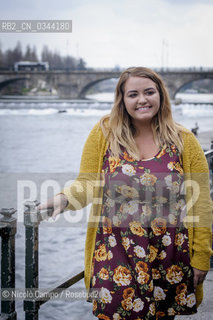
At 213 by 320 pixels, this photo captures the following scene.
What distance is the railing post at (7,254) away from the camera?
1894 mm

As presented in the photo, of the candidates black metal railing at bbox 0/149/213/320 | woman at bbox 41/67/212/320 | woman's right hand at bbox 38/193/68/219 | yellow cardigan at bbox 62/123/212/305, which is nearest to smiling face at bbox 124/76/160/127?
woman at bbox 41/67/212/320

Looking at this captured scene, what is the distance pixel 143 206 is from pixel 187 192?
244 mm

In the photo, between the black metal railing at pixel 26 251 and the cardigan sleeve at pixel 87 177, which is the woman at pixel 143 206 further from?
the black metal railing at pixel 26 251

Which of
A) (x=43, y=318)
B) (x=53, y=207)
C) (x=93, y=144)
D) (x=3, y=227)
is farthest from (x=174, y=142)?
(x=43, y=318)

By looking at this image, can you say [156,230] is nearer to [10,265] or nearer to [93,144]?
[93,144]

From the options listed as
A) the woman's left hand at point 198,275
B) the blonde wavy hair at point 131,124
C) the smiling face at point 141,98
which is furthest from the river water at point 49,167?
the smiling face at point 141,98

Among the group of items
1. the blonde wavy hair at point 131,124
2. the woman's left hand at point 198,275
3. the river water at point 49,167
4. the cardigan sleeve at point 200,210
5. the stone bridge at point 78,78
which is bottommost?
the river water at point 49,167

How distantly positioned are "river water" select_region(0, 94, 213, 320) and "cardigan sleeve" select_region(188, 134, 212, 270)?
771 millimetres

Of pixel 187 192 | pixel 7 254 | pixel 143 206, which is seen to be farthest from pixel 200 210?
pixel 7 254

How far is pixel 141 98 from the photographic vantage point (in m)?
1.82

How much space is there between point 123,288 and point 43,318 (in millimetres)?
4077

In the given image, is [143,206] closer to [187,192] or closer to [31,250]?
[187,192]

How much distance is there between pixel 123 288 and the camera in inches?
68.1

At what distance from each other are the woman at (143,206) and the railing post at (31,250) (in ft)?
0.34
